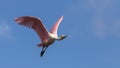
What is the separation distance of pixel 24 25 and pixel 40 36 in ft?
3.37

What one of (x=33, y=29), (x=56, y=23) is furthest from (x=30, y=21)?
(x=56, y=23)

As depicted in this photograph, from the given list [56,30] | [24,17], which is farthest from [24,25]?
[56,30]

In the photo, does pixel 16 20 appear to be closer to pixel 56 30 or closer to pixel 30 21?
pixel 30 21

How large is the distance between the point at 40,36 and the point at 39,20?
71 centimetres

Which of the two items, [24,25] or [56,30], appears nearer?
[24,25]

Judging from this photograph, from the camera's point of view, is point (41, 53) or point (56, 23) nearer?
point (41, 53)

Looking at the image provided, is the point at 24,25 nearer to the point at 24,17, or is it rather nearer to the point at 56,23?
the point at 24,17

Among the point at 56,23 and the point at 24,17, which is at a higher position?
the point at 56,23

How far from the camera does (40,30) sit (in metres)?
25.6

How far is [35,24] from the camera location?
83.1ft

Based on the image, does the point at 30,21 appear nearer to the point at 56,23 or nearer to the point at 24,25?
the point at 24,25

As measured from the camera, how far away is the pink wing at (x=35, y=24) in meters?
24.7

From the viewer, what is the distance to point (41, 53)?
24.8 meters

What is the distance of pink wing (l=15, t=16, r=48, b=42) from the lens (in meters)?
24.7
